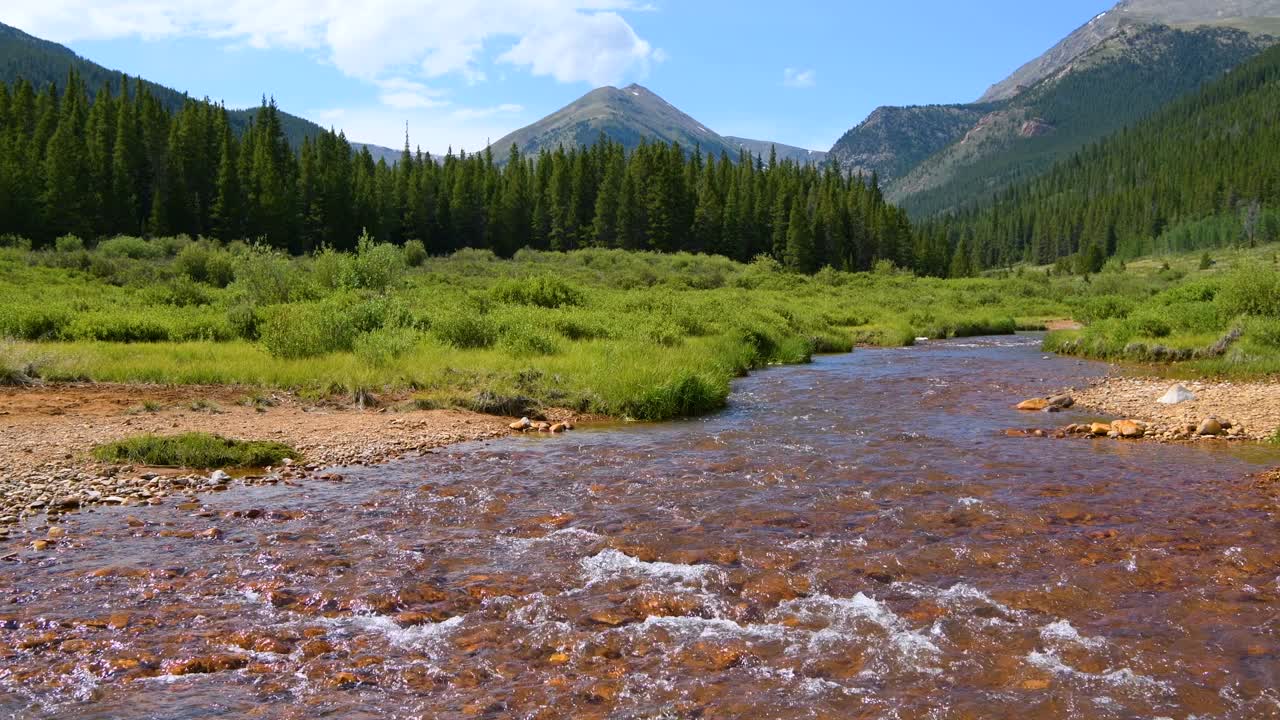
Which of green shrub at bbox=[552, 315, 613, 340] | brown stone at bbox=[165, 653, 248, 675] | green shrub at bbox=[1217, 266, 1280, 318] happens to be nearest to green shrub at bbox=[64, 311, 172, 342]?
green shrub at bbox=[552, 315, 613, 340]

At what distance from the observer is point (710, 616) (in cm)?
770

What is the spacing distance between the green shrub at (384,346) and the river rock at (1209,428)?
17903 millimetres

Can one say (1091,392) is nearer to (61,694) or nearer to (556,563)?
Answer: (556,563)

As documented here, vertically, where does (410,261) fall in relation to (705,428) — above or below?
above

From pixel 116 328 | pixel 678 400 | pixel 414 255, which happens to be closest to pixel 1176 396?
pixel 678 400

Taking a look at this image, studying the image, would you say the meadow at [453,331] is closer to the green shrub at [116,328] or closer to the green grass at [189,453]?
the green shrub at [116,328]

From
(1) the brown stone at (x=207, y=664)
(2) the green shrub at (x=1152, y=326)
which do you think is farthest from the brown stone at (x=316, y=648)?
(2) the green shrub at (x=1152, y=326)

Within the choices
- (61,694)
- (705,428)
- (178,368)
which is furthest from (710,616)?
(178,368)

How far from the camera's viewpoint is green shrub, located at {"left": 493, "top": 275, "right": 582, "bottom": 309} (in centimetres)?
3792

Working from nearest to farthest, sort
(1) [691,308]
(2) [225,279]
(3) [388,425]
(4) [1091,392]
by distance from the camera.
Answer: (3) [388,425] → (4) [1091,392] → (1) [691,308] → (2) [225,279]

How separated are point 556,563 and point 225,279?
1625 inches

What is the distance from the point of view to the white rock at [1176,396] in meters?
19.2

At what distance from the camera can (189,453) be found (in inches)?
511

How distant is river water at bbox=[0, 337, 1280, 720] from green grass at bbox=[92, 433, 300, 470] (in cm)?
163
